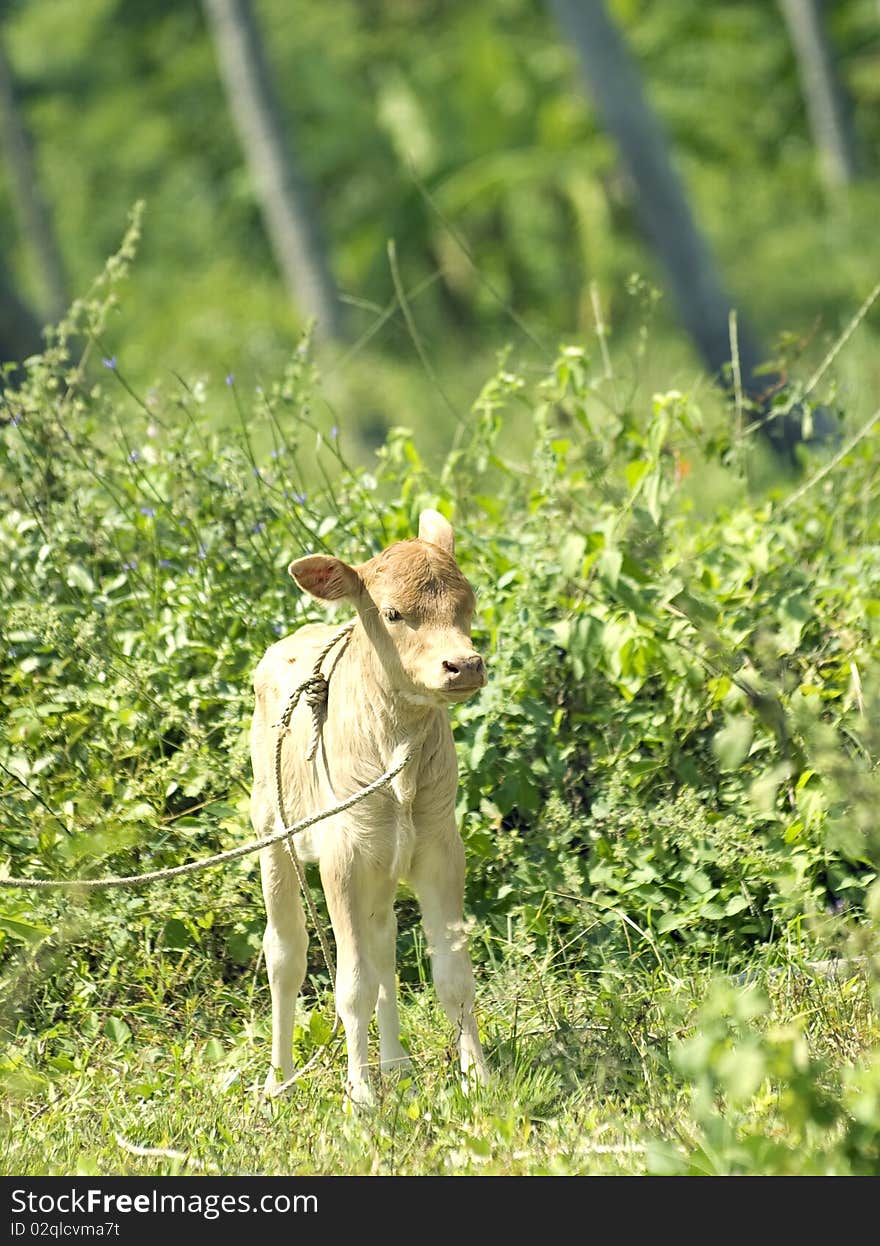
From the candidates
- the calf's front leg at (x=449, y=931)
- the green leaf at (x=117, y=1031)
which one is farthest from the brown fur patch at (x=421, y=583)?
the green leaf at (x=117, y=1031)

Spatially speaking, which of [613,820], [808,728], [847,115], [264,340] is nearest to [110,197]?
[264,340]

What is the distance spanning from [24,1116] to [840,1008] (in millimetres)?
2387

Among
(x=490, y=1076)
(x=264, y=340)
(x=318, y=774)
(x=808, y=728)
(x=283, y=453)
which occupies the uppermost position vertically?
(x=264, y=340)

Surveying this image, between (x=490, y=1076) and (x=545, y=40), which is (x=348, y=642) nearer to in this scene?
(x=490, y=1076)

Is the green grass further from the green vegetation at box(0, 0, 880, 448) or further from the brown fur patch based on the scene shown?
the green vegetation at box(0, 0, 880, 448)

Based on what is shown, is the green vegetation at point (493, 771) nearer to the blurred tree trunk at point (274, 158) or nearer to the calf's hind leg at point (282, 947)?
the calf's hind leg at point (282, 947)

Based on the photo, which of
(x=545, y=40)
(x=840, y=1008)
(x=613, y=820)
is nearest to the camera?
(x=840, y=1008)

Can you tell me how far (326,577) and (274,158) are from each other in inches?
550

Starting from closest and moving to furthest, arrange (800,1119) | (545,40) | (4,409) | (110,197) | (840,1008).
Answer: (800,1119) → (840,1008) → (4,409) → (545,40) → (110,197)

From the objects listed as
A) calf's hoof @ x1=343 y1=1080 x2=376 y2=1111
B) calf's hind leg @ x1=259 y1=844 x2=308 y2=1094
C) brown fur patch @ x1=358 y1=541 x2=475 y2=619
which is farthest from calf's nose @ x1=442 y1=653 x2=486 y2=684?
calf's hoof @ x1=343 y1=1080 x2=376 y2=1111

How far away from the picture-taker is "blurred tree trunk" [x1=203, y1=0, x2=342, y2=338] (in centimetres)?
1684

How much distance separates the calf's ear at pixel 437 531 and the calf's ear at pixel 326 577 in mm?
302

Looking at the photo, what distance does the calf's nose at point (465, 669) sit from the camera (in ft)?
12.5

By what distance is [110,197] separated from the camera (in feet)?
87.5
